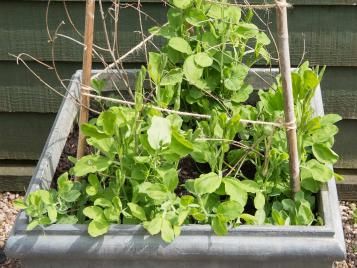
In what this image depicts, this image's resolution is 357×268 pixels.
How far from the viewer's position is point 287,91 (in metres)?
1.14

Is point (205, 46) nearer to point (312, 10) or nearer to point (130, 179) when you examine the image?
point (130, 179)

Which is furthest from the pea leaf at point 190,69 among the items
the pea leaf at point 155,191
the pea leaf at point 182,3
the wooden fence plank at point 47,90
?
the wooden fence plank at point 47,90

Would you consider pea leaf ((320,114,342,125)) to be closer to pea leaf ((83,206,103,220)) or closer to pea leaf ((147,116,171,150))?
pea leaf ((147,116,171,150))

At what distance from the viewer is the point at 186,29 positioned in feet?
4.95

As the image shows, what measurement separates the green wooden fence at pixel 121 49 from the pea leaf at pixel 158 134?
3.49 feet

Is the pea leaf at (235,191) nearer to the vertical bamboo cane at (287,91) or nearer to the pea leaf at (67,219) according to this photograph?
the vertical bamboo cane at (287,91)

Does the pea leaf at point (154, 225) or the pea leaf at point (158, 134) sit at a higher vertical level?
the pea leaf at point (158, 134)

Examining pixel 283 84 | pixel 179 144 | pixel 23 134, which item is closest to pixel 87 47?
pixel 179 144

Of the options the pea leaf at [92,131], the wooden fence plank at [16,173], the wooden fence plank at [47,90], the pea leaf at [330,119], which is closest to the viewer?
the pea leaf at [92,131]

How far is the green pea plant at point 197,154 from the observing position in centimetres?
114

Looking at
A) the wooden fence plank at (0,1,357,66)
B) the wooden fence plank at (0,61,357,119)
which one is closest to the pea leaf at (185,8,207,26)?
the wooden fence plank at (0,1,357,66)

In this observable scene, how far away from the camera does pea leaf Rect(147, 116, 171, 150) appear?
1.11 meters

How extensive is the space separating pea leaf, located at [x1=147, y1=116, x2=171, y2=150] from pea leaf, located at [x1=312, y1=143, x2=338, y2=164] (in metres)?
0.32

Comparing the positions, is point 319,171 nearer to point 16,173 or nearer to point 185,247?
point 185,247
